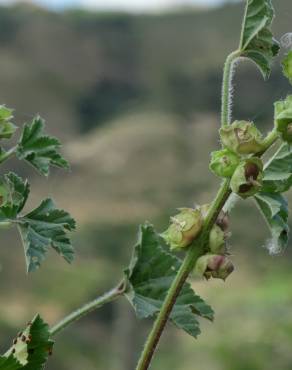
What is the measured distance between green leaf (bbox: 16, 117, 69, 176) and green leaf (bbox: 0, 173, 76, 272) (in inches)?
1.2

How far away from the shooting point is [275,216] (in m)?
0.56

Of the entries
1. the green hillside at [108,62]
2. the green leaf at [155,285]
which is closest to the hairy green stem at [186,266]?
the green leaf at [155,285]

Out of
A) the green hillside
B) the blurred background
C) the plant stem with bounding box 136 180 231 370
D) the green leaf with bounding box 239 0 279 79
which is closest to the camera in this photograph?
the plant stem with bounding box 136 180 231 370

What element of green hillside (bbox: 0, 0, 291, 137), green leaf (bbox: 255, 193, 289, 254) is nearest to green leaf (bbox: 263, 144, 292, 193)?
green leaf (bbox: 255, 193, 289, 254)

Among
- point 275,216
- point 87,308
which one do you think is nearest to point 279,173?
point 275,216

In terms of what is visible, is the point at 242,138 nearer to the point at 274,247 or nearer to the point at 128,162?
the point at 274,247

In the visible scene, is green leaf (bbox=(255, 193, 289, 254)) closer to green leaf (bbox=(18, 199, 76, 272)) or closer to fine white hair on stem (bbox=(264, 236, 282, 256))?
fine white hair on stem (bbox=(264, 236, 282, 256))

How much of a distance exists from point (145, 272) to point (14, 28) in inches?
908

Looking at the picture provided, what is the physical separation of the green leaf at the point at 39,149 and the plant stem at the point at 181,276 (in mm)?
166

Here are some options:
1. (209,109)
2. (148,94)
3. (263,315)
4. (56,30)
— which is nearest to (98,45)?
(56,30)

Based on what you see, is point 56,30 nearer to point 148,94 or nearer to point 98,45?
point 98,45

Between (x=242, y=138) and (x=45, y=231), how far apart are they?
0.18 m

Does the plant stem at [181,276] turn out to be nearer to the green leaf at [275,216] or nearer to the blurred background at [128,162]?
the green leaf at [275,216]

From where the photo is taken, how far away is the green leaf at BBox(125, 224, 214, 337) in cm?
61
